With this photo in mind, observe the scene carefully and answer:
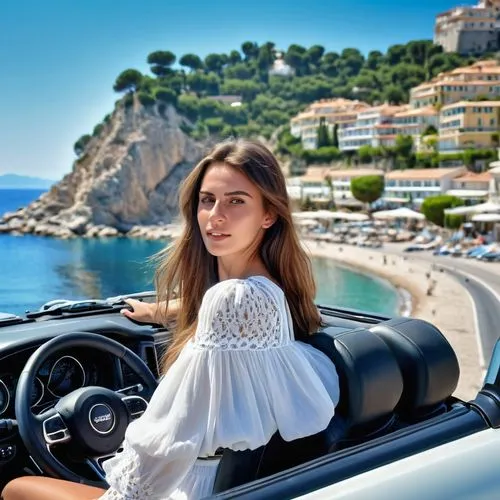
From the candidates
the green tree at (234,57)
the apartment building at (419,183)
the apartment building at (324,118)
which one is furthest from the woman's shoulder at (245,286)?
the green tree at (234,57)

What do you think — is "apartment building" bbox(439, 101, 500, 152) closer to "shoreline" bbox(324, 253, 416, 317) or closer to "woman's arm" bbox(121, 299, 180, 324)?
"shoreline" bbox(324, 253, 416, 317)

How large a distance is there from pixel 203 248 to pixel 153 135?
91562 millimetres

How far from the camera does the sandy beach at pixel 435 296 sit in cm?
1905

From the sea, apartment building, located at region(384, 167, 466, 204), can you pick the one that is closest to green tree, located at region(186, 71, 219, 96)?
the sea

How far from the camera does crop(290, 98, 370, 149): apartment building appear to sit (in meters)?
92.8

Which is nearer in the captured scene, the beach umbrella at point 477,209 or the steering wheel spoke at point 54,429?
the steering wheel spoke at point 54,429

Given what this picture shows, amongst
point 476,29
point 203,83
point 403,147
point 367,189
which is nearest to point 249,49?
point 203,83

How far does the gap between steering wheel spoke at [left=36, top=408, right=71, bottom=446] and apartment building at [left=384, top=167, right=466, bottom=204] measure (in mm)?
63896

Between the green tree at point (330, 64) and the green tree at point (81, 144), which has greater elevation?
the green tree at point (330, 64)

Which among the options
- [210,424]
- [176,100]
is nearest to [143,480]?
[210,424]

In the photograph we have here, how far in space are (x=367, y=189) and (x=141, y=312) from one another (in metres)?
65.8

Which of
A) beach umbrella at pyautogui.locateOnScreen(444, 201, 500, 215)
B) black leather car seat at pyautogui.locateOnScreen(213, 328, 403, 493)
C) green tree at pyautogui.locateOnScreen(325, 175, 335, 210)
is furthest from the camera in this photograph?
green tree at pyautogui.locateOnScreen(325, 175, 335, 210)

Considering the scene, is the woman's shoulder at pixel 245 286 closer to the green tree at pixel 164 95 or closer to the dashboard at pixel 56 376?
the dashboard at pixel 56 376

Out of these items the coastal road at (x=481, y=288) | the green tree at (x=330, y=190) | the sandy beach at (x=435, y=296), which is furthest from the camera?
the green tree at (x=330, y=190)
